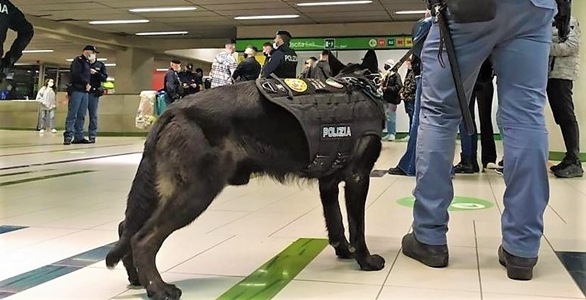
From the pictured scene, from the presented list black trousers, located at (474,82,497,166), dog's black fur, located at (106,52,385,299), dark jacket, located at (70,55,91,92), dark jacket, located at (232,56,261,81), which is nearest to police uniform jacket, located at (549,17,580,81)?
black trousers, located at (474,82,497,166)

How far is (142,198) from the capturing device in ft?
5.82

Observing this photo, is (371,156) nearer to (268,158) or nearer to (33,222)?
(268,158)

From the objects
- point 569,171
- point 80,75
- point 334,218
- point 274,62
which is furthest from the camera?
point 80,75

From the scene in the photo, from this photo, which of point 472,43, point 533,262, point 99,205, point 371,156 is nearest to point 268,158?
point 371,156

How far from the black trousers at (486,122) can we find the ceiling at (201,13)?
7476 millimetres

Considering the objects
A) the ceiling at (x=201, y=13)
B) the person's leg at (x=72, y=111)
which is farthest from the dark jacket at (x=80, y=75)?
the ceiling at (x=201, y=13)

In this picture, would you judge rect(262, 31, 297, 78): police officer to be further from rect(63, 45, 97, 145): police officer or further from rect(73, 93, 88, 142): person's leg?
rect(73, 93, 88, 142): person's leg

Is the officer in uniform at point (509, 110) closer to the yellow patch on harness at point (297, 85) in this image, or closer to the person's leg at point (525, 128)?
the person's leg at point (525, 128)

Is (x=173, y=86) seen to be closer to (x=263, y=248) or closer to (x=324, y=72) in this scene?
(x=324, y=72)

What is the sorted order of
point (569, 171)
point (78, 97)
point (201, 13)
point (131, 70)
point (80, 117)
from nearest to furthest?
point (569, 171) → point (78, 97) → point (80, 117) → point (201, 13) → point (131, 70)

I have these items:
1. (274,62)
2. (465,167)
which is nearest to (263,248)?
(465,167)

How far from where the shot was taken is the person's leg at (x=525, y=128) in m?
2.02

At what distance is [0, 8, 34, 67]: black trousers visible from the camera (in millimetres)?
3799

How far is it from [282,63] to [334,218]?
6360 millimetres
